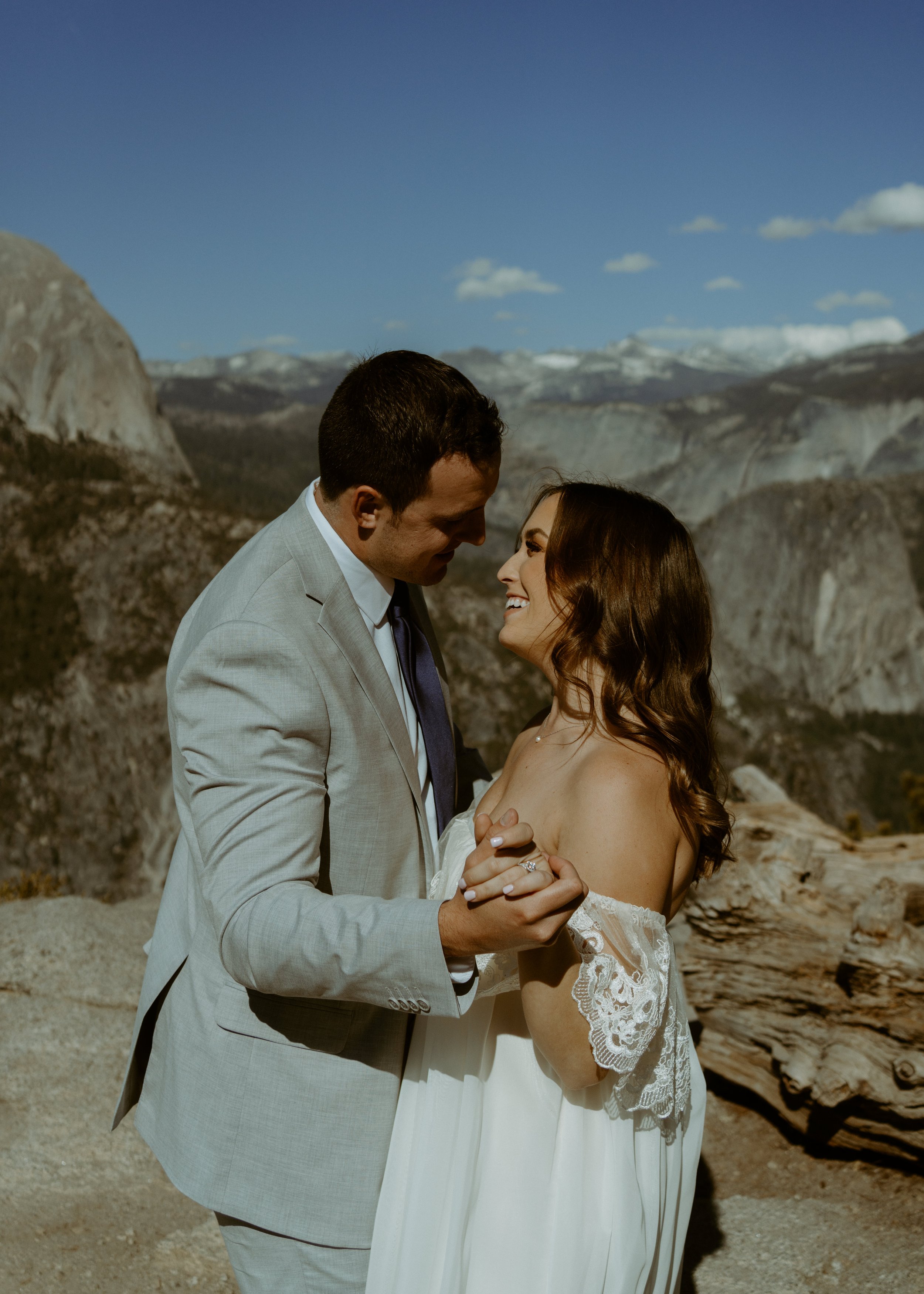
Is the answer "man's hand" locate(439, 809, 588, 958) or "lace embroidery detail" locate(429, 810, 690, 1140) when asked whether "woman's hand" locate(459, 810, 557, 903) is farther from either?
"lace embroidery detail" locate(429, 810, 690, 1140)

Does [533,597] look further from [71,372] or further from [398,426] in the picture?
[71,372]

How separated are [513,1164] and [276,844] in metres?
1.07

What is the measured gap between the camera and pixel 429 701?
2920mm

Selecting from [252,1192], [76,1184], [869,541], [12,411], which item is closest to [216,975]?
[252,1192]

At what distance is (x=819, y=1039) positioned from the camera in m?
4.53

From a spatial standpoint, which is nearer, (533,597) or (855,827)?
(533,597)

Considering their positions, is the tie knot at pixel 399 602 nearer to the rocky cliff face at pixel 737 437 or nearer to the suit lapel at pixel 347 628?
the suit lapel at pixel 347 628

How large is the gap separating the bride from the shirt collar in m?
0.38

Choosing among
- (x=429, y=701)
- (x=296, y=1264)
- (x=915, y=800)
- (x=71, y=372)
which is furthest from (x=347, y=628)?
(x=71, y=372)

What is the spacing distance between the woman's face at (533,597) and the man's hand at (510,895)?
0.89 m

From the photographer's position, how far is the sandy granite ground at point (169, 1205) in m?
4.01

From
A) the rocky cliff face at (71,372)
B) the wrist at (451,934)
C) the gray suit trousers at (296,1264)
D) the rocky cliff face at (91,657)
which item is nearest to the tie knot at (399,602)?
the wrist at (451,934)

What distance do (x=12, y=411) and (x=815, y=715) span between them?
32.6m

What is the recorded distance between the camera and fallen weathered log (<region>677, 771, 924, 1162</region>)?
4.31m
